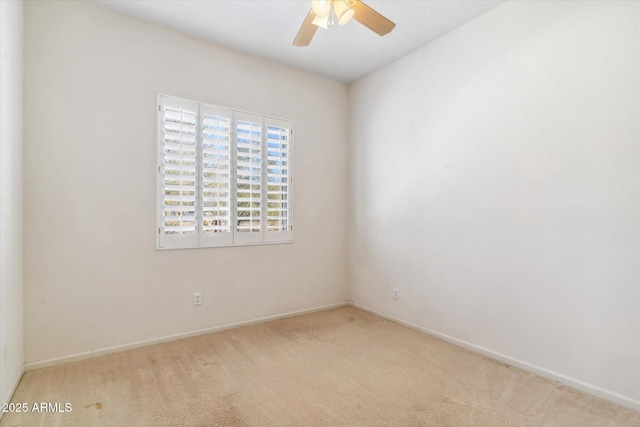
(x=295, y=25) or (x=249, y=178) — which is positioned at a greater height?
(x=295, y=25)

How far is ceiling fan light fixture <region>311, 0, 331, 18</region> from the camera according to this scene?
1.97 meters

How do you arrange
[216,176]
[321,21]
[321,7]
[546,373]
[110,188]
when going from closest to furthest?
[321,7]
[321,21]
[546,373]
[110,188]
[216,176]

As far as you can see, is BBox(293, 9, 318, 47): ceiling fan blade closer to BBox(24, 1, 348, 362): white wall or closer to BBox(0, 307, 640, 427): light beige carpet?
BBox(24, 1, 348, 362): white wall

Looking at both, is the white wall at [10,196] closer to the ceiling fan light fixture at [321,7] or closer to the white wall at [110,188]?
the white wall at [110,188]

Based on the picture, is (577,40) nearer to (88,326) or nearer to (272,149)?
(272,149)

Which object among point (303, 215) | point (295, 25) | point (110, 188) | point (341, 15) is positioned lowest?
point (303, 215)

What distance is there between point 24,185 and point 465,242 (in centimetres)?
373

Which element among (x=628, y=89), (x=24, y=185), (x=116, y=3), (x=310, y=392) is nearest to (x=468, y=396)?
(x=310, y=392)

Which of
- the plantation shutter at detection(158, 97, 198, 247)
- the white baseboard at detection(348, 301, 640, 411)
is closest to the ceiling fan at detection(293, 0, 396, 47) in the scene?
the plantation shutter at detection(158, 97, 198, 247)

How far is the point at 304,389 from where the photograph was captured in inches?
90.8

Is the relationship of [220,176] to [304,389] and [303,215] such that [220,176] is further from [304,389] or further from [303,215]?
[304,389]

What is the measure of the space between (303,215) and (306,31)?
2.18 metres

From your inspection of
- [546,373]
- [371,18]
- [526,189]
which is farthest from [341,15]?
[546,373]

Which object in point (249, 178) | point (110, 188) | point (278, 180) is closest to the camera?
point (110, 188)
